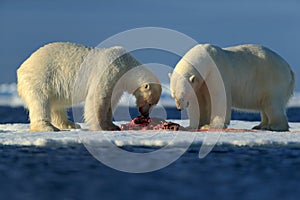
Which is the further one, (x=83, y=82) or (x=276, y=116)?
(x=276, y=116)

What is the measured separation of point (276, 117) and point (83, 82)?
12.9 feet

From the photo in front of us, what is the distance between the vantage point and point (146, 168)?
7738 mm

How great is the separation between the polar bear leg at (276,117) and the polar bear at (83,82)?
2422 mm

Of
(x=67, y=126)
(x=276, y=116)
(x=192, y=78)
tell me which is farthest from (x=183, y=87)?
(x=67, y=126)

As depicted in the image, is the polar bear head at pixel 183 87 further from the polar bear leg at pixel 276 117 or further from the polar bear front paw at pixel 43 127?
the polar bear front paw at pixel 43 127

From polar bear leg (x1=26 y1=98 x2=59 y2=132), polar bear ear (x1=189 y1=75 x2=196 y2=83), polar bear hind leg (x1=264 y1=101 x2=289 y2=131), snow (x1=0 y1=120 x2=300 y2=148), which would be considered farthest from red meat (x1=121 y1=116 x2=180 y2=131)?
polar bear hind leg (x1=264 y1=101 x2=289 y2=131)

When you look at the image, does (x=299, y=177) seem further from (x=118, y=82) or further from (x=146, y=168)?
(x=118, y=82)

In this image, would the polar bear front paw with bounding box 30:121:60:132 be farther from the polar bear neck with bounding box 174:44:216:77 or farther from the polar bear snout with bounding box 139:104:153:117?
the polar bear neck with bounding box 174:44:216:77

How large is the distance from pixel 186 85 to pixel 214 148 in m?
2.15

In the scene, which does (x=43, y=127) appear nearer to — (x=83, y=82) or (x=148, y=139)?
(x=83, y=82)

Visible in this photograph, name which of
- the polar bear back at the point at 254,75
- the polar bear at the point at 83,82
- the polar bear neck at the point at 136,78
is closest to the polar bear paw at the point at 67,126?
the polar bear at the point at 83,82

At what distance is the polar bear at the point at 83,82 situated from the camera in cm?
1145

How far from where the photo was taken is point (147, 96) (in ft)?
38.3

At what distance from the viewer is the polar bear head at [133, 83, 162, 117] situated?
11.6 meters
